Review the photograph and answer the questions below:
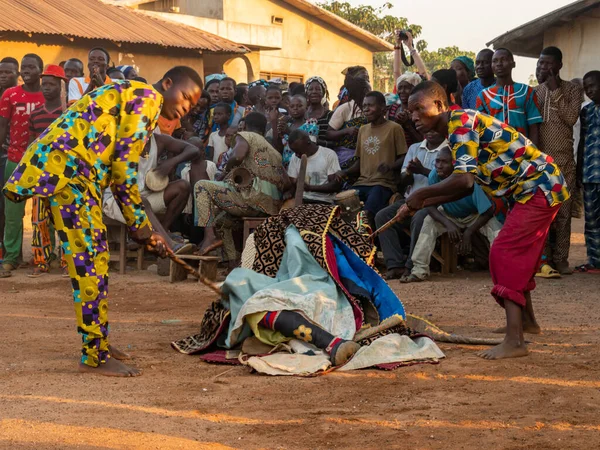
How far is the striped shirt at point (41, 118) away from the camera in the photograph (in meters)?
10.1

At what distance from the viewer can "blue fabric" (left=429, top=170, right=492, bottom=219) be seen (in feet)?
29.9

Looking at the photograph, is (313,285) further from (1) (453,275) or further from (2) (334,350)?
(1) (453,275)

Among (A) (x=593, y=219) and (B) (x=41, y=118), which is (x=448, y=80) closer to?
(A) (x=593, y=219)

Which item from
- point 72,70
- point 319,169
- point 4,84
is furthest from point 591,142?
point 4,84

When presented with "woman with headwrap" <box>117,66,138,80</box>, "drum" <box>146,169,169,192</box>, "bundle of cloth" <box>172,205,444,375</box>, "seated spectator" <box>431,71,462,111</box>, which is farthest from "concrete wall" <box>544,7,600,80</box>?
"bundle of cloth" <box>172,205,444,375</box>

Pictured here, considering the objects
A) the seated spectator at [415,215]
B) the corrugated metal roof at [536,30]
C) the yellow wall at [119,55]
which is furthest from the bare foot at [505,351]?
the yellow wall at [119,55]

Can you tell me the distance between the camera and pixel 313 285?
596cm

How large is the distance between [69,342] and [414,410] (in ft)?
9.67

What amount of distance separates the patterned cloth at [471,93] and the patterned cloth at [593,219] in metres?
1.50

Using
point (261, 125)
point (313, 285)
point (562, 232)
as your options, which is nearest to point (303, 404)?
point (313, 285)

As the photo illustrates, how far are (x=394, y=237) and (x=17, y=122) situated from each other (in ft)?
14.7

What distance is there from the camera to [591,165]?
30.9ft

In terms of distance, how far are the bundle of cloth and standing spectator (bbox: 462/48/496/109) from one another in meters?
4.18

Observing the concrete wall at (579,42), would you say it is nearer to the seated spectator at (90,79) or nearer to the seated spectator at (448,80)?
the seated spectator at (448,80)
